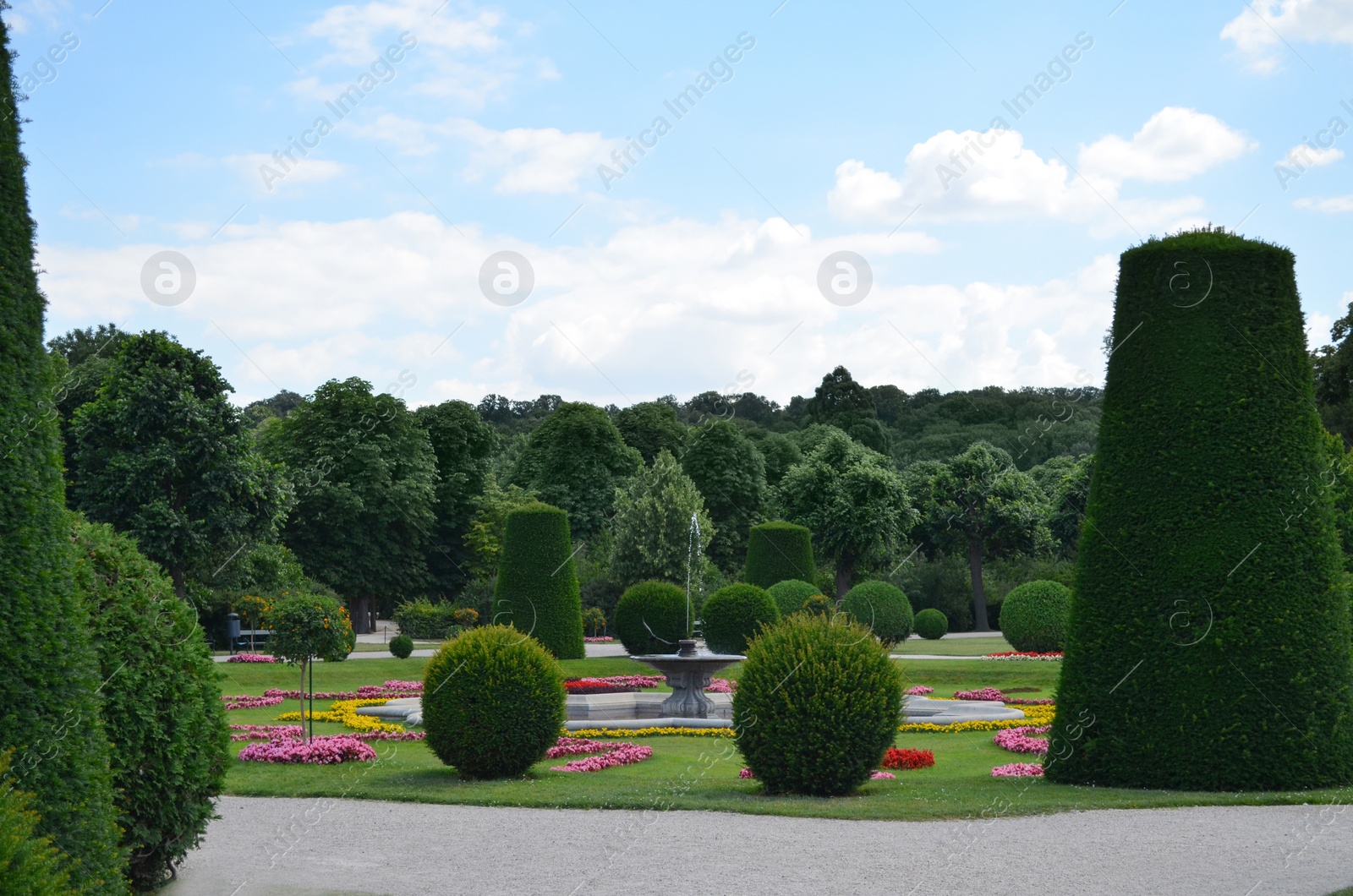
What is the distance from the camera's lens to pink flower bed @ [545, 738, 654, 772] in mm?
14094

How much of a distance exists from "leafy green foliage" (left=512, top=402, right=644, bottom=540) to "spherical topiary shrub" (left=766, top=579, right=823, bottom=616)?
22900 millimetres

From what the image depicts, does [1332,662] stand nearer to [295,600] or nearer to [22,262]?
[22,262]

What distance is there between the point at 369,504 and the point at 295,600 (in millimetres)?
31930

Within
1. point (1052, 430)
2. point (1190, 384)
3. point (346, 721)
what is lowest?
point (346, 721)

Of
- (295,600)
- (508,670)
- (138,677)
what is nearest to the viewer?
(138,677)

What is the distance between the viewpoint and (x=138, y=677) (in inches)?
269

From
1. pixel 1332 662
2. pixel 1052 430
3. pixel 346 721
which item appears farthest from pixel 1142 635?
pixel 1052 430

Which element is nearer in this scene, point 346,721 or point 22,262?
point 22,262

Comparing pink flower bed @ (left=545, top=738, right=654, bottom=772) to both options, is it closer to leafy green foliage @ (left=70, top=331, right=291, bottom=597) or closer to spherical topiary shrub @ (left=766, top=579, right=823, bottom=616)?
spherical topiary shrub @ (left=766, top=579, right=823, bottom=616)

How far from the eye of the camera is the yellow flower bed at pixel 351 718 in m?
18.1

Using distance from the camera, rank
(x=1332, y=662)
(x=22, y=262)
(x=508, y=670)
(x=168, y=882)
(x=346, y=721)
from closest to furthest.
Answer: (x=22, y=262) → (x=168, y=882) → (x=1332, y=662) → (x=508, y=670) → (x=346, y=721)

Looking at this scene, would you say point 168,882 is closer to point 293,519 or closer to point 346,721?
point 346,721

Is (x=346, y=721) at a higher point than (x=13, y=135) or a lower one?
lower

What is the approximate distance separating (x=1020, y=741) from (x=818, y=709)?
20.2 feet
